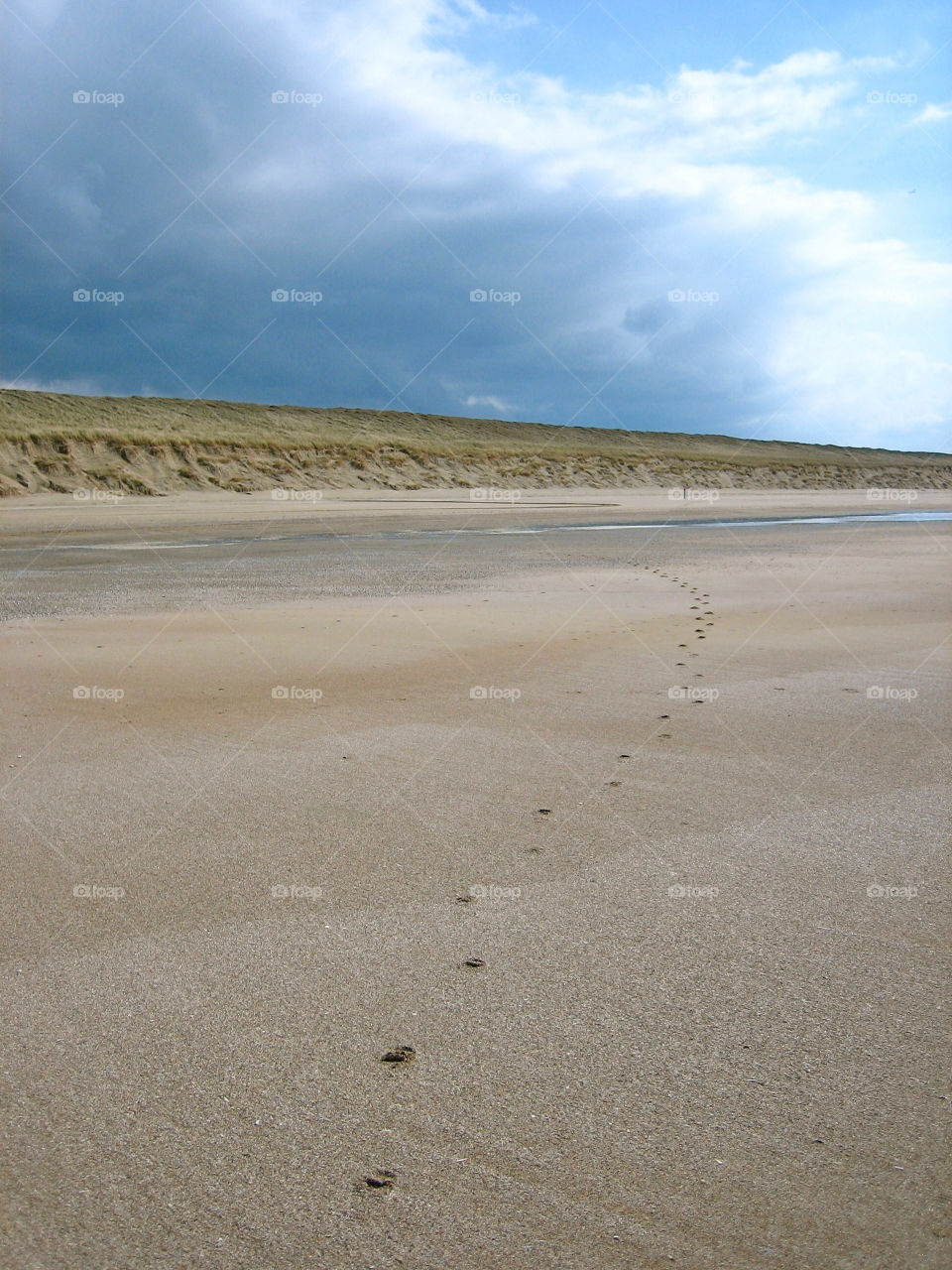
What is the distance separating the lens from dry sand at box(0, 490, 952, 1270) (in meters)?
2.57

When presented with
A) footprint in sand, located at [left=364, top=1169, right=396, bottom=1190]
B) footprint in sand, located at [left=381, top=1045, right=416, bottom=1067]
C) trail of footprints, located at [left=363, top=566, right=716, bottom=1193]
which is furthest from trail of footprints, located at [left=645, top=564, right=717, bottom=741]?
footprint in sand, located at [left=364, top=1169, right=396, bottom=1190]

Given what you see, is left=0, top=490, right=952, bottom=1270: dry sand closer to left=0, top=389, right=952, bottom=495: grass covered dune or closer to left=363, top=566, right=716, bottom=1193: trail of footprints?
left=363, top=566, right=716, bottom=1193: trail of footprints

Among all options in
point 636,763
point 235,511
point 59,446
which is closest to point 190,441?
point 59,446

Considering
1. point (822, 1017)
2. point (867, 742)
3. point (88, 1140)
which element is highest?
point (867, 742)

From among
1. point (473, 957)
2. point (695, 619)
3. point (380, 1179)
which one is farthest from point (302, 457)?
point (380, 1179)

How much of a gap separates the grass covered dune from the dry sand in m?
44.9

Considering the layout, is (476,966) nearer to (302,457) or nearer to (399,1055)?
(399,1055)

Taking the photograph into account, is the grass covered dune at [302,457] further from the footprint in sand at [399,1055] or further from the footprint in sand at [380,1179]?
the footprint in sand at [380,1179]

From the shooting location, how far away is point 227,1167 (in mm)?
2705

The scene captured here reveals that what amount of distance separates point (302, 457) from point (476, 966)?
59052 millimetres

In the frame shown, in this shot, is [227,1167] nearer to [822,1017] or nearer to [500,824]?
[822,1017]

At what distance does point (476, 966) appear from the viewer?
12.5 ft

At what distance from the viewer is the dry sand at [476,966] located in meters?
2.57

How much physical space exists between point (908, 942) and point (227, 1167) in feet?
8.92
